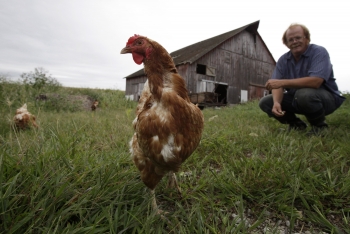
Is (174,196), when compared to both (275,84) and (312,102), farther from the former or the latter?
(312,102)

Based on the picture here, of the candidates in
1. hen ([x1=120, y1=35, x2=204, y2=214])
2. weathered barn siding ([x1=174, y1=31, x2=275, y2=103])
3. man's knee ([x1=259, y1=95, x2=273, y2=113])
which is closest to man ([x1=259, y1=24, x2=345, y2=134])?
man's knee ([x1=259, y1=95, x2=273, y2=113])

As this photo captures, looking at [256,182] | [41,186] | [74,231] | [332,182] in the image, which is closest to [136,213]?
[74,231]

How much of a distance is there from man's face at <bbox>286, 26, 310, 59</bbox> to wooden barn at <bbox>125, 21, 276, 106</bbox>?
8.90 meters

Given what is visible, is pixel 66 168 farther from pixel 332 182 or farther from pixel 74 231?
pixel 332 182

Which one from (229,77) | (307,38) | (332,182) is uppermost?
(229,77)

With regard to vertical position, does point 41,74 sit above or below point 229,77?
below

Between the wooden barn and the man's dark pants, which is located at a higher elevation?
the wooden barn

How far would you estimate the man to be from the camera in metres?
3.03

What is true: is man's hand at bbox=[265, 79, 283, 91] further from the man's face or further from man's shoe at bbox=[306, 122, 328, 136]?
man's shoe at bbox=[306, 122, 328, 136]

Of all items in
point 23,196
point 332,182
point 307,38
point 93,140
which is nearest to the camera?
point 23,196

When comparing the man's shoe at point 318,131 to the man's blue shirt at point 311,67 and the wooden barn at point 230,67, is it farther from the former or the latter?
the wooden barn at point 230,67

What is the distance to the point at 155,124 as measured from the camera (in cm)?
137

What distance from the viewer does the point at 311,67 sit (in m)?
3.12

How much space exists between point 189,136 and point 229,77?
1481cm
